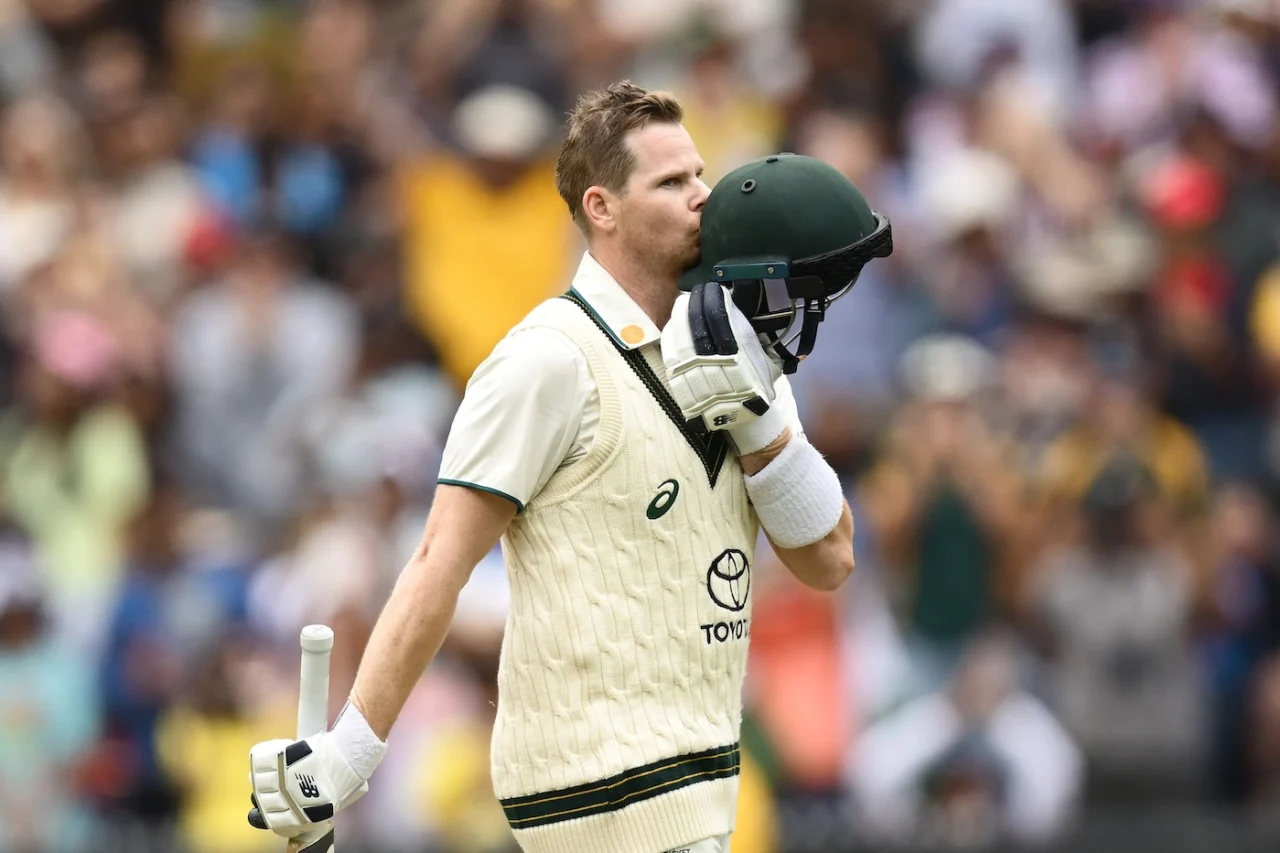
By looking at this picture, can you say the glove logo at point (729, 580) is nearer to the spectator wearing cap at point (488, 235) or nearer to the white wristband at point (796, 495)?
the white wristband at point (796, 495)

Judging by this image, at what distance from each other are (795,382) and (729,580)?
6.00 metres

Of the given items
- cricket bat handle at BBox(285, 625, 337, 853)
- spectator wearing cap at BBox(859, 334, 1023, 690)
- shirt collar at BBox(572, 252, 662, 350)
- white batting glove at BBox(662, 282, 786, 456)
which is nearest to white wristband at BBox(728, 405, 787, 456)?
white batting glove at BBox(662, 282, 786, 456)

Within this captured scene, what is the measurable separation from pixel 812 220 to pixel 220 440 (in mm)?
6778

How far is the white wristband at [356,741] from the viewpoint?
441cm

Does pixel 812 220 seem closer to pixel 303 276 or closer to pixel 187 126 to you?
pixel 303 276

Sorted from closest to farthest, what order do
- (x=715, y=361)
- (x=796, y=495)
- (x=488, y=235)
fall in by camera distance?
1. (x=715, y=361)
2. (x=796, y=495)
3. (x=488, y=235)

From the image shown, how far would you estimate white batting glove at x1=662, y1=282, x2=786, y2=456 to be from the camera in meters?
4.36

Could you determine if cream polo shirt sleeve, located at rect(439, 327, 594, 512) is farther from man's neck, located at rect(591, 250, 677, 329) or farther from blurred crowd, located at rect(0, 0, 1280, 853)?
blurred crowd, located at rect(0, 0, 1280, 853)

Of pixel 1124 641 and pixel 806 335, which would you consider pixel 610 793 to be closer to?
pixel 806 335

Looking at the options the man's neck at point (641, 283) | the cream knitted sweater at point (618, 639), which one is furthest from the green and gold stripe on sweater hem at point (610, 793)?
the man's neck at point (641, 283)

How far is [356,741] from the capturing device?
4.41 metres

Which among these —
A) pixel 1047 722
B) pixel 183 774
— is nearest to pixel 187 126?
pixel 183 774

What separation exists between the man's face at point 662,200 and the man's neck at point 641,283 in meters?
0.04

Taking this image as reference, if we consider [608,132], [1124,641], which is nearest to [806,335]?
[608,132]
